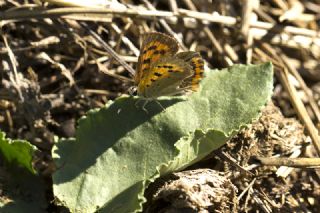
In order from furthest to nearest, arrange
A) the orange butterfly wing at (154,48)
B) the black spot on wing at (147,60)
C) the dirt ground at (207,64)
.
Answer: the dirt ground at (207,64) → the black spot on wing at (147,60) → the orange butterfly wing at (154,48)

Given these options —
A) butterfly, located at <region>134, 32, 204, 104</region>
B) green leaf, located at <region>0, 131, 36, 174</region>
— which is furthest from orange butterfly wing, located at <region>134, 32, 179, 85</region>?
green leaf, located at <region>0, 131, 36, 174</region>

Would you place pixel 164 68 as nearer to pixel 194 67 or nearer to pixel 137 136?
pixel 194 67

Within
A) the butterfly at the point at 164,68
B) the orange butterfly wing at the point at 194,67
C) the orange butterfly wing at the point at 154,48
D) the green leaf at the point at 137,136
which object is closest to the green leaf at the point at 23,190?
the green leaf at the point at 137,136

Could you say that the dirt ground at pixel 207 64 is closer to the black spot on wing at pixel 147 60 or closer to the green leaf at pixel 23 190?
the green leaf at pixel 23 190

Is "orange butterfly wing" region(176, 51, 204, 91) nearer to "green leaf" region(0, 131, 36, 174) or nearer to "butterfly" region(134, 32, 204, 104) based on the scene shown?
"butterfly" region(134, 32, 204, 104)

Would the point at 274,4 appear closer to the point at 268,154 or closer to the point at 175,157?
the point at 268,154
